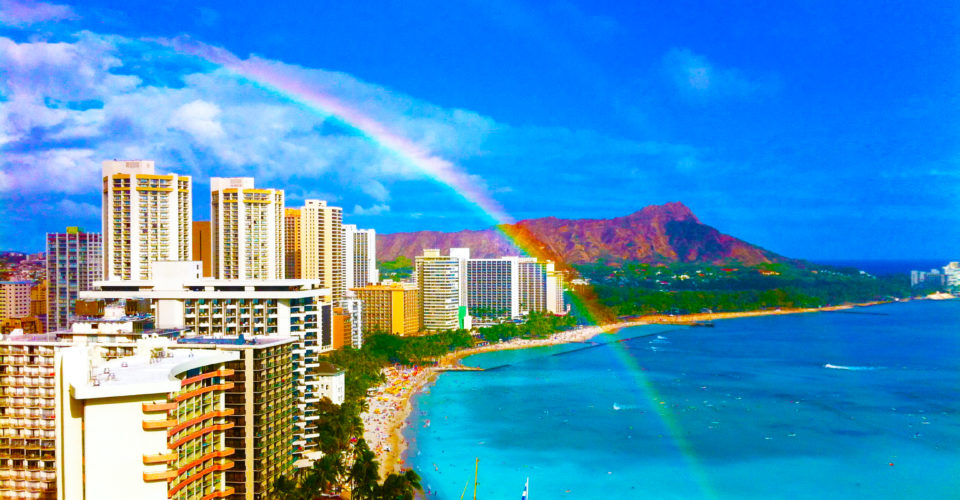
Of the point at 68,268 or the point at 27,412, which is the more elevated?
the point at 68,268

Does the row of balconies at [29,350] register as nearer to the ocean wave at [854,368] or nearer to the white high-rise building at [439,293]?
the ocean wave at [854,368]

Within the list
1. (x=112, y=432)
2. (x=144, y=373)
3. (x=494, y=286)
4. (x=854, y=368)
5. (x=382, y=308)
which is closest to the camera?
(x=112, y=432)

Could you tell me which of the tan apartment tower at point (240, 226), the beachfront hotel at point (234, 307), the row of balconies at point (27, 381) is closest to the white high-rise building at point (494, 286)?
the tan apartment tower at point (240, 226)

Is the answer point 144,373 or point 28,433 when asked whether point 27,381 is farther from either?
point 144,373

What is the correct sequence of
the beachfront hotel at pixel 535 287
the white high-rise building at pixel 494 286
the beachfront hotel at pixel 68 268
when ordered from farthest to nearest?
the beachfront hotel at pixel 535 287 → the white high-rise building at pixel 494 286 → the beachfront hotel at pixel 68 268

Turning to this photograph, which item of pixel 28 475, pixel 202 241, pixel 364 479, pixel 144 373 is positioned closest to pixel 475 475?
pixel 364 479

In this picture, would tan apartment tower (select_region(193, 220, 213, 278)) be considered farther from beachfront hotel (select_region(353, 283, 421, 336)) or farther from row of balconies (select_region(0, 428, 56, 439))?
row of balconies (select_region(0, 428, 56, 439))
